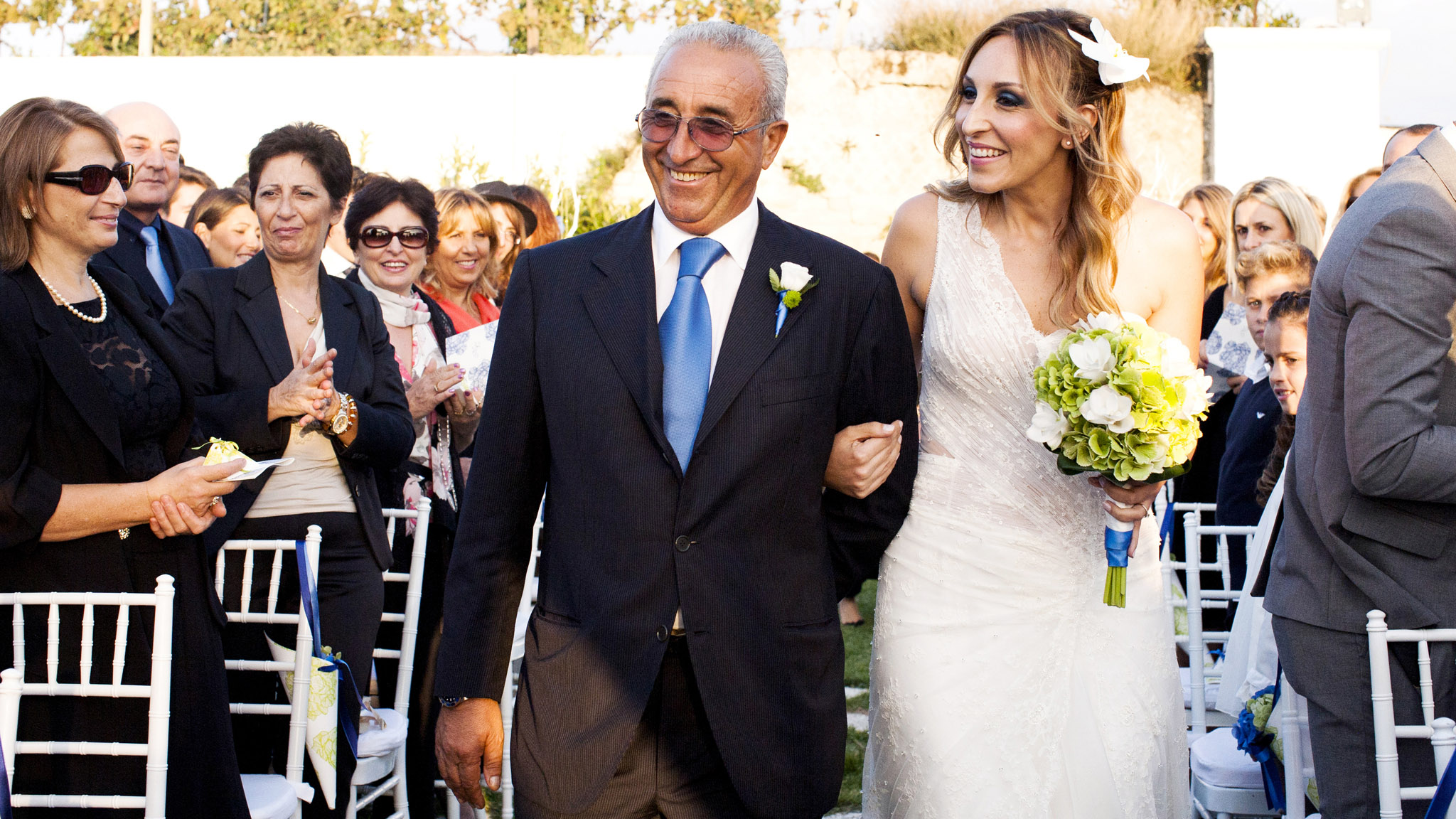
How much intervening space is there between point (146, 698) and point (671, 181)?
2022 millimetres

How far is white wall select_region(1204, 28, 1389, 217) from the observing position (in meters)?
15.5

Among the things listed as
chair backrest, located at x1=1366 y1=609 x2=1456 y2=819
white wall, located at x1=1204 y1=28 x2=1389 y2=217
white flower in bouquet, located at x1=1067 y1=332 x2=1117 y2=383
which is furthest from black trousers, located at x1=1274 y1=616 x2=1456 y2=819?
white wall, located at x1=1204 y1=28 x2=1389 y2=217

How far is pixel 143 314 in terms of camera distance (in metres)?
3.65

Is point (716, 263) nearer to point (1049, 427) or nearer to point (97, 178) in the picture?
point (1049, 427)

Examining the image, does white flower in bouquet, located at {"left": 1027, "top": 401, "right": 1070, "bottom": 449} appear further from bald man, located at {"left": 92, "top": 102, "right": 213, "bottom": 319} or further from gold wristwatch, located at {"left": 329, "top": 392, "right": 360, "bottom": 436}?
bald man, located at {"left": 92, "top": 102, "right": 213, "bottom": 319}

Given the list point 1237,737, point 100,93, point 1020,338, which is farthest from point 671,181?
point 100,93

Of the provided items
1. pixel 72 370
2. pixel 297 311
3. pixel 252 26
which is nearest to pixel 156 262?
pixel 297 311

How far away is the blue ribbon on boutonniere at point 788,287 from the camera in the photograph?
2549 mm

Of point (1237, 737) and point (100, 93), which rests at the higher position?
point (100, 93)

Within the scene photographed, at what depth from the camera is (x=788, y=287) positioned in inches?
100

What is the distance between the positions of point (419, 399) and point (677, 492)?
2.95m

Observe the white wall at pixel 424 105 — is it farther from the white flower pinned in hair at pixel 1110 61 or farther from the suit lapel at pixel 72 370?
the white flower pinned in hair at pixel 1110 61

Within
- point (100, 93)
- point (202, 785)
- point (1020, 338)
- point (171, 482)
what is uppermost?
point (100, 93)

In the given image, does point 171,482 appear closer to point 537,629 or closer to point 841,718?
point 537,629
